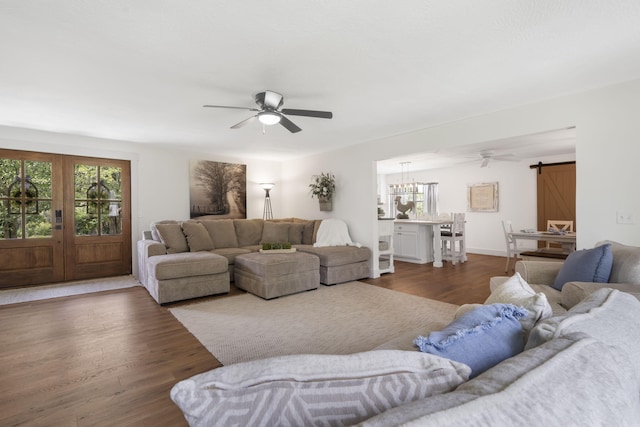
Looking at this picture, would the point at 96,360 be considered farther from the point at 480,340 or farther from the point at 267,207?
the point at 267,207

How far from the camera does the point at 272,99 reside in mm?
2943

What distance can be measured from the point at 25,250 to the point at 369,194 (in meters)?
5.36

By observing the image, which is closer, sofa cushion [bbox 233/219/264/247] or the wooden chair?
sofa cushion [bbox 233/219/264/247]

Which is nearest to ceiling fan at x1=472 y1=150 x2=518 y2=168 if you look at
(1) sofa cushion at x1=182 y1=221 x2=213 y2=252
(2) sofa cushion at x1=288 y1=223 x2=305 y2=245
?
(2) sofa cushion at x1=288 y1=223 x2=305 y2=245

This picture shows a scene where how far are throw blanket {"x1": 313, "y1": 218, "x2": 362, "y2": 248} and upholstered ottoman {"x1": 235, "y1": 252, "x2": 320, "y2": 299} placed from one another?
2.79 ft

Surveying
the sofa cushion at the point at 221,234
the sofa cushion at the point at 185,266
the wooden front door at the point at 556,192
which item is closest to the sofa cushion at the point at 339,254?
the sofa cushion at the point at 221,234

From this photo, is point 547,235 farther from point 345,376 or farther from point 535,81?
point 345,376

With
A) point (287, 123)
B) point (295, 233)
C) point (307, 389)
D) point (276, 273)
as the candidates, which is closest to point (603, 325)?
point (307, 389)

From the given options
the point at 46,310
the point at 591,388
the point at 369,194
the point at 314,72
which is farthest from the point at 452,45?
the point at 46,310

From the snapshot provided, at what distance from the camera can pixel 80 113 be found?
3.66 m

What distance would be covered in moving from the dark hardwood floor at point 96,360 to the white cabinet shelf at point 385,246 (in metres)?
1.30

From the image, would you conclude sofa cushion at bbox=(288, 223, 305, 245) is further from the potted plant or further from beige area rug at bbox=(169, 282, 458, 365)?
beige area rug at bbox=(169, 282, 458, 365)

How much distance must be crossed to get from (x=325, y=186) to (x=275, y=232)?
4.27 ft

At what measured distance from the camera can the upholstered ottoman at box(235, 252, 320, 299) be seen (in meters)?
4.04
